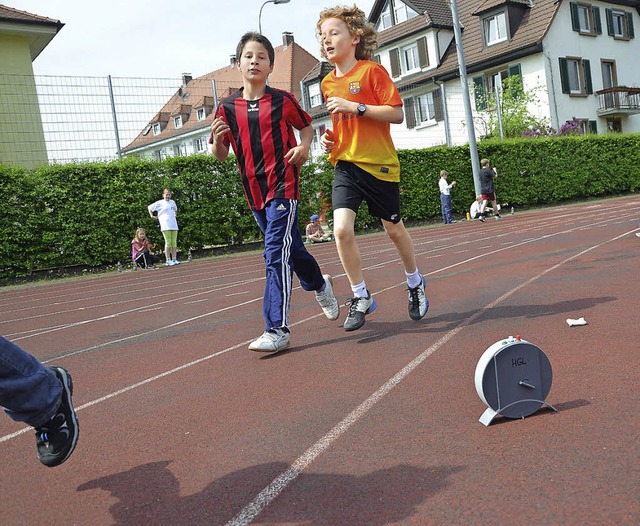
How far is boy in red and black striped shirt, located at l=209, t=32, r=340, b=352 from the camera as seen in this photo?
5.09 metres

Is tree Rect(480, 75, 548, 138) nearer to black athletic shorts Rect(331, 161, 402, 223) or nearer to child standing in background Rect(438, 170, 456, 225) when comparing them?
child standing in background Rect(438, 170, 456, 225)

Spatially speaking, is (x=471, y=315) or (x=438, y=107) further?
(x=438, y=107)

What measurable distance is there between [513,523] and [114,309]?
799 cm

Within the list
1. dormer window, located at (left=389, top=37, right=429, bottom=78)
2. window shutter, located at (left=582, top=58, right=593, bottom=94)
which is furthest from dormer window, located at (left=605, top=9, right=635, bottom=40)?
dormer window, located at (left=389, top=37, right=429, bottom=78)

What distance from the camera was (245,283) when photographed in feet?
35.4

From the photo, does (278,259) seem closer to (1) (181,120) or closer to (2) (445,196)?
(1) (181,120)

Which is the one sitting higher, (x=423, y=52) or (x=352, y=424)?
(x=423, y=52)

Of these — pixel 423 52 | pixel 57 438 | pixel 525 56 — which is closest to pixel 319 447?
pixel 57 438

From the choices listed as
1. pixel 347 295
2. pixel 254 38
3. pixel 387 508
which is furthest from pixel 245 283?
pixel 387 508

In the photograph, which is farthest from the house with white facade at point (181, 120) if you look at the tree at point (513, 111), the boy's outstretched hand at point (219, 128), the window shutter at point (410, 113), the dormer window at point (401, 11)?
the dormer window at point (401, 11)

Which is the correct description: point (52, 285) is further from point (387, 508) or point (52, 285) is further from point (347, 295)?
point (387, 508)

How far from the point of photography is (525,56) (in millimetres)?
A: 37781

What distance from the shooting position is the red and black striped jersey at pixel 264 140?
513 centimetres

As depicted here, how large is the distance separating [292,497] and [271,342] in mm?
2419
